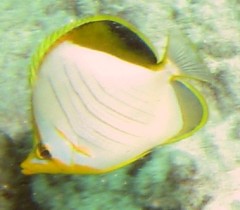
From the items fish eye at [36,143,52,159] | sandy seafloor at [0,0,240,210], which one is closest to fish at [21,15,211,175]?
fish eye at [36,143,52,159]

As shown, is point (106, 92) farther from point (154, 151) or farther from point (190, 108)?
point (154, 151)

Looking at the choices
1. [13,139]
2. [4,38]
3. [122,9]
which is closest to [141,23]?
[122,9]

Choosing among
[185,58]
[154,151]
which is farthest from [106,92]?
[154,151]

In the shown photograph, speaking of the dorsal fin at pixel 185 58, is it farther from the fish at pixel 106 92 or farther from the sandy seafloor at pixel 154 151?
the sandy seafloor at pixel 154 151

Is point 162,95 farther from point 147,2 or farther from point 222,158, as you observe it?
point 147,2

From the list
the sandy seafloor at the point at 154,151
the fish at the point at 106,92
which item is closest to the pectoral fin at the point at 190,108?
the fish at the point at 106,92

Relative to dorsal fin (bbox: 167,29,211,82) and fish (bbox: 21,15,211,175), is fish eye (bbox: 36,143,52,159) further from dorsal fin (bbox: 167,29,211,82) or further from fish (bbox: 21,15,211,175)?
dorsal fin (bbox: 167,29,211,82)
